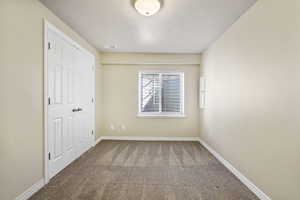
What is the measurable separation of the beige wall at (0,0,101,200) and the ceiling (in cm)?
47

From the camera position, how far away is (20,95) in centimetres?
189

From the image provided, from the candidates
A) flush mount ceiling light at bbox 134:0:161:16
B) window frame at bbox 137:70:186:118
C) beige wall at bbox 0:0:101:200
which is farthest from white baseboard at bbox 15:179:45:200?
window frame at bbox 137:70:186:118

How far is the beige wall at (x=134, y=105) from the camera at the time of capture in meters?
4.79

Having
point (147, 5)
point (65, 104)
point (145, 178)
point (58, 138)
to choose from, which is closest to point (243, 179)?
point (145, 178)

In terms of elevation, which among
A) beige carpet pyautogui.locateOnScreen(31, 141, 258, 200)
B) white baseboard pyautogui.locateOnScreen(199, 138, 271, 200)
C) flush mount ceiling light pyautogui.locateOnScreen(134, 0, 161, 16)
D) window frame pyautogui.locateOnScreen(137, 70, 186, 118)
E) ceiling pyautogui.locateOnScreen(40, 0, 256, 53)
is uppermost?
ceiling pyautogui.locateOnScreen(40, 0, 256, 53)

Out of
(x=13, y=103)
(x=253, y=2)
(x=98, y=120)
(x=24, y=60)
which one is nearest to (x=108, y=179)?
(x=13, y=103)

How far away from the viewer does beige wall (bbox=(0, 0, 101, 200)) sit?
1.70 m

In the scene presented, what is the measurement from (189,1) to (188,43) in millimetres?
1686

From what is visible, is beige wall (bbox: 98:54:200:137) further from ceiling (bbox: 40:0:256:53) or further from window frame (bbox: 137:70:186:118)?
ceiling (bbox: 40:0:256:53)

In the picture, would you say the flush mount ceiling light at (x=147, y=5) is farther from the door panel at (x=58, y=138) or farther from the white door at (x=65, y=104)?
the door panel at (x=58, y=138)

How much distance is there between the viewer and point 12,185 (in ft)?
5.87

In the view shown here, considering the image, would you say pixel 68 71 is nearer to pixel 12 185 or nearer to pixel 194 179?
pixel 12 185

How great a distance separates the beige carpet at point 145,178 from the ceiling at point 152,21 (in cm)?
230

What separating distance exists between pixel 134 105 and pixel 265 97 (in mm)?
3324
